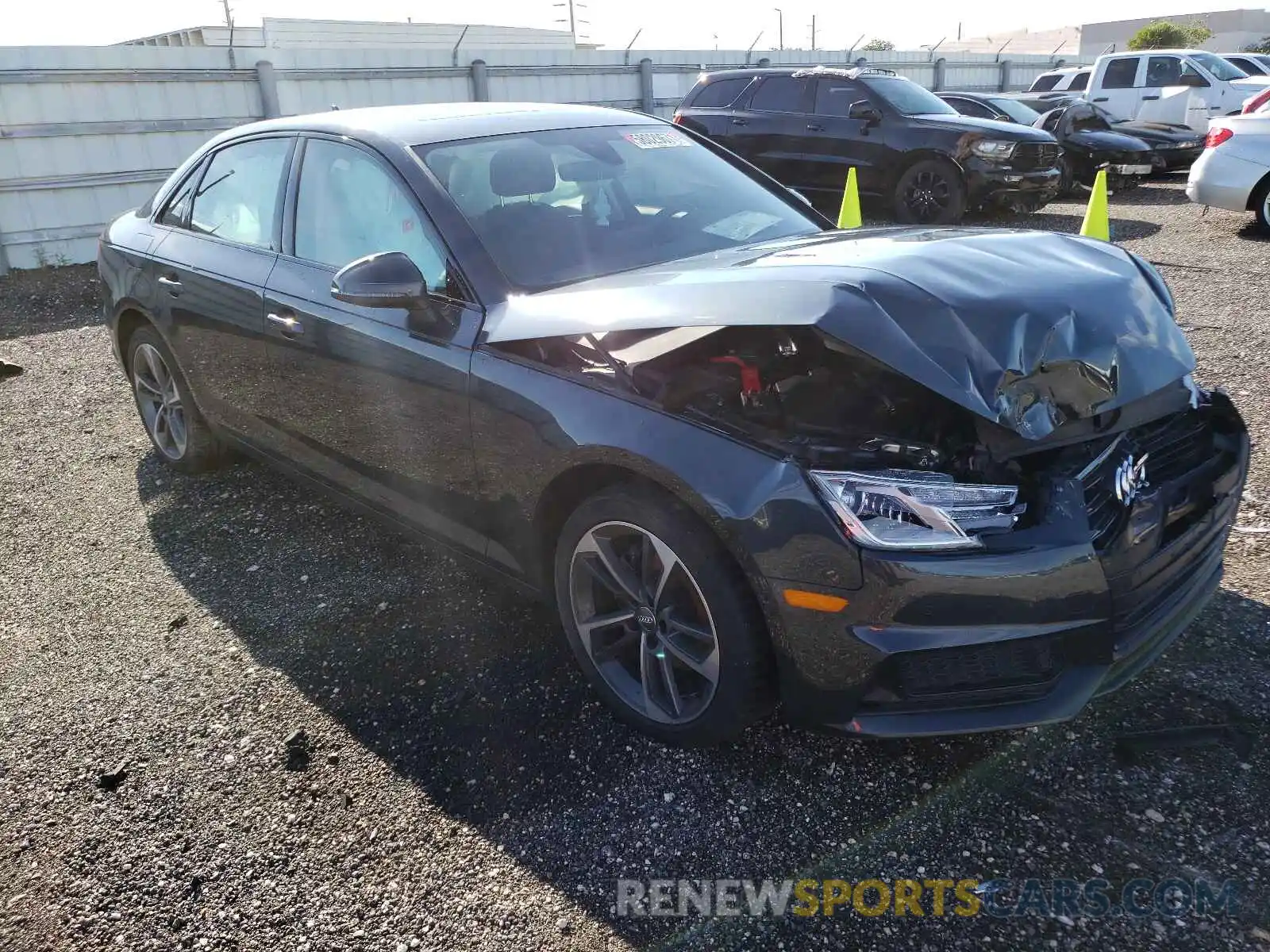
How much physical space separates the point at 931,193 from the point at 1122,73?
8.26 metres

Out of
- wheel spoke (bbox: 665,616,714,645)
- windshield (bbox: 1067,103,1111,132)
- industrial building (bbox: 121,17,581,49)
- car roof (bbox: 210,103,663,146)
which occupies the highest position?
industrial building (bbox: 121,17,581,49)

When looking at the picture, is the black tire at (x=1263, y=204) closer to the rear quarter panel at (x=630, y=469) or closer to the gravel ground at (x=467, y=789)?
the gravel ground at (x=467, y=789)

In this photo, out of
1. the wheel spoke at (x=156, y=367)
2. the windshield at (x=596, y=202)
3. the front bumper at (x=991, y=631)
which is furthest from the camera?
the wheel spoke at (x=156, y=367)

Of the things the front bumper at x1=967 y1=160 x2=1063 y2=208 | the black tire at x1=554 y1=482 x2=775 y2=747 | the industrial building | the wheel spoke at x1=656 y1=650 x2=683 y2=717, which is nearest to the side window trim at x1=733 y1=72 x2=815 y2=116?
the front bumper at x1=967 y1=160 x2=1063 y2=208

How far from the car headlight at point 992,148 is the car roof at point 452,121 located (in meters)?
7.69

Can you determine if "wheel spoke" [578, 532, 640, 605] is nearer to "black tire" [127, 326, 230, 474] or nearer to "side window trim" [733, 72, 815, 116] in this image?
"black tire" [127, 326, 230, 474]

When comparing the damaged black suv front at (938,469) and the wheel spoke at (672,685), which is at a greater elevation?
the damaged black suv front at (938,469)

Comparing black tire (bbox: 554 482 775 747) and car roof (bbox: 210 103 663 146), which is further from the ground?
car roof (bbox: 210 103 663 146)

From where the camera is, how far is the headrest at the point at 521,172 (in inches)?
129

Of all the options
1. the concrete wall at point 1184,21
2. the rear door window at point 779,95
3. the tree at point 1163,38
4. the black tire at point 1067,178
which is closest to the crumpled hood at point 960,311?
the rear door window at point 779,95

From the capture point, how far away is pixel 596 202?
3.43 m

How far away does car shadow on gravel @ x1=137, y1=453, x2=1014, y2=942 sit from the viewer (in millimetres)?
2404

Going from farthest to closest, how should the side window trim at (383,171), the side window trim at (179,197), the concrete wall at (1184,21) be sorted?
1. the concrete wall at (1184,21)
2. the side window trim at (179,197)
3. the side window trim at (383,171)

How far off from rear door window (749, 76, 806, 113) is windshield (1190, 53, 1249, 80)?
8675mm
